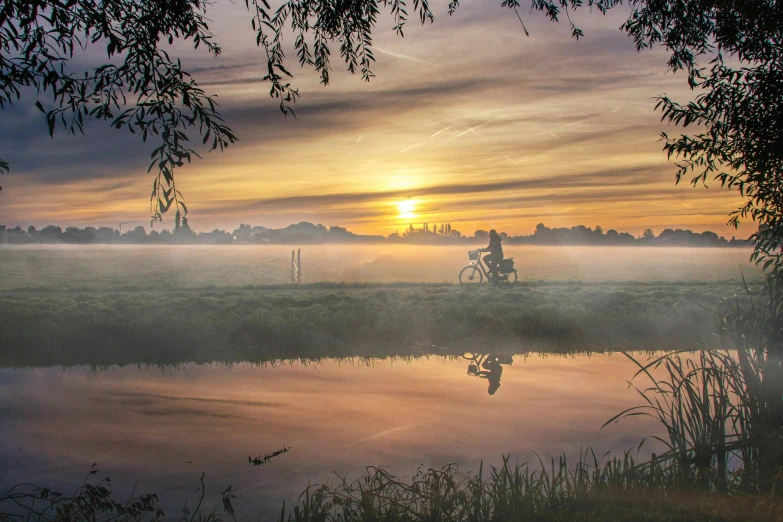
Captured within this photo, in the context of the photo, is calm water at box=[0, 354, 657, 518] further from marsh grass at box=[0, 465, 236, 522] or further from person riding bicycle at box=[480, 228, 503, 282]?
person riding bicycle at box=[480, 228, 503, 282]

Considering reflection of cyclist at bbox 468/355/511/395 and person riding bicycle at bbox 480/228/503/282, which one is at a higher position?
person riding bicycle at bbox 480/228/503/282

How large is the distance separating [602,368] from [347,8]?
10.0m

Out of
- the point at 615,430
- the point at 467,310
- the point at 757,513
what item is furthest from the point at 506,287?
the point at 757,513

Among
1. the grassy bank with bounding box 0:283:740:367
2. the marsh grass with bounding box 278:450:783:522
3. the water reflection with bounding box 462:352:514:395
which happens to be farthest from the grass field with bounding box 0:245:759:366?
the marsh grass with bounding box 278:450:783:522

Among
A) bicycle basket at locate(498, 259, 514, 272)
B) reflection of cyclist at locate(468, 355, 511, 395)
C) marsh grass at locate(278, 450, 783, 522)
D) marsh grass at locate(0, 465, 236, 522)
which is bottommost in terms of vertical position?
marsh grass at locate(0, 465, 236, 522)

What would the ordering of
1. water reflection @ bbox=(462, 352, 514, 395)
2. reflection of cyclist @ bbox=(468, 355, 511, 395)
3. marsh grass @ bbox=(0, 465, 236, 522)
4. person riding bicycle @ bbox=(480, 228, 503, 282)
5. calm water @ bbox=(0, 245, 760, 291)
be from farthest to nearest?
1. calm water @ bbox=(0, 245, 760, 291)
2. person riding bicycle @ bbox=(480, 228, 503, 282)
3. water reflection @ bbox=(462, 352, 514, 395)
4. reflection of cyclist @ bbox=(468, 355, 511, 395)
5. marsh grass @ bbox=(0, 465, 236, 522)

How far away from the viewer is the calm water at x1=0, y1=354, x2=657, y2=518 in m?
7.43

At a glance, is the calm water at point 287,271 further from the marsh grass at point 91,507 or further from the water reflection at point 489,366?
the marsh grass at point 91,507

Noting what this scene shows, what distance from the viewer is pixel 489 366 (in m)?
13.8

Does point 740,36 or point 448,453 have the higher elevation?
point 740,36

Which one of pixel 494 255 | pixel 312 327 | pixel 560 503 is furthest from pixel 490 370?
pixel 494 255

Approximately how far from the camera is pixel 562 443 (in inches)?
330

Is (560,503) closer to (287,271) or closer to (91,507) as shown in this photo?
(91,507)

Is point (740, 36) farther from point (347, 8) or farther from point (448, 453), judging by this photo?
point (448, 453)
